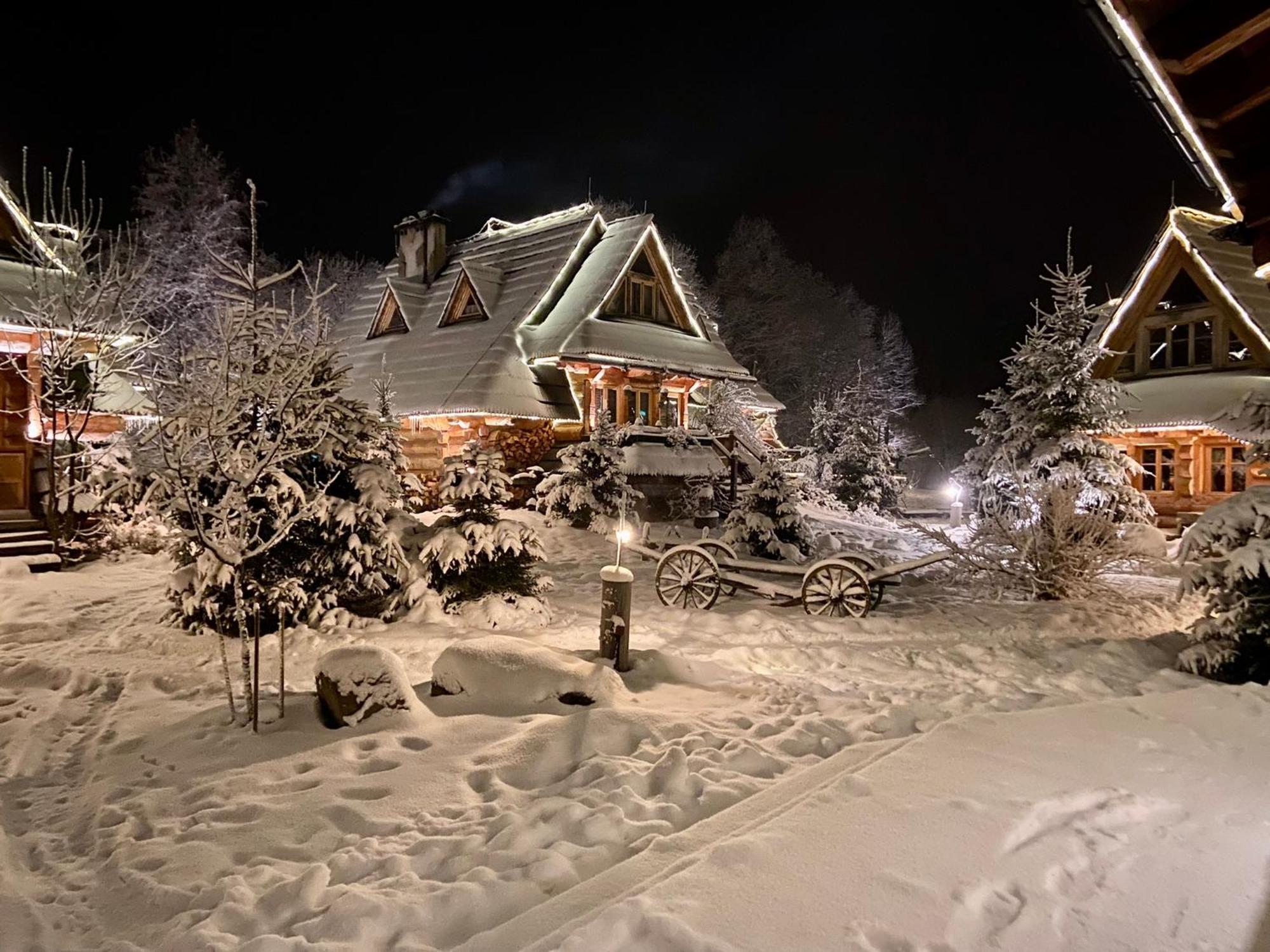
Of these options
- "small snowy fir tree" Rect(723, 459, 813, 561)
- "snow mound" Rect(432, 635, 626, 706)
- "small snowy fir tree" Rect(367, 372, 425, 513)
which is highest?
"small snowy fir tree" Rect(367, 372, 425, 513)

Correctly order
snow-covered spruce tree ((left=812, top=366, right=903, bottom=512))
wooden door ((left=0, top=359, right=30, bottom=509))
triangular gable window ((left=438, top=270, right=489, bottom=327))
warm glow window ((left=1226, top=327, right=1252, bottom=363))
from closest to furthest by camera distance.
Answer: wooden door ((left=0, top=359, right=30, bottom=509))
warm glow window ((left=1226, top=327, right=1252, bottom=363))
triangular gable window ((left=438, top=270, right=489, bottom=327))
snow-covered spruce tree ((left=812, top=366, right=903, bottom=512))

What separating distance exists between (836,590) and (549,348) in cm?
1272

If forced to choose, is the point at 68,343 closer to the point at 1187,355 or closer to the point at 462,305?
the point at 462,305

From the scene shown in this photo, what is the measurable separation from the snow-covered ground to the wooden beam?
173 inches

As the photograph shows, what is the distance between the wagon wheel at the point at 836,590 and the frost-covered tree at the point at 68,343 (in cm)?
1077

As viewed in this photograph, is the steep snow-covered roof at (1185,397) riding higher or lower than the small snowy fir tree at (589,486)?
higher

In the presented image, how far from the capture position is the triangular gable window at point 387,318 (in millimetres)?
25750

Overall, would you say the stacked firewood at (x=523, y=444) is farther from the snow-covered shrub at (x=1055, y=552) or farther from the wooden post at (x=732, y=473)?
the snow-covered shrub at (x=1055, y=552)

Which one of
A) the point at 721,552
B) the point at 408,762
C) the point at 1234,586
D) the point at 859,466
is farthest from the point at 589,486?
the point at 859,466

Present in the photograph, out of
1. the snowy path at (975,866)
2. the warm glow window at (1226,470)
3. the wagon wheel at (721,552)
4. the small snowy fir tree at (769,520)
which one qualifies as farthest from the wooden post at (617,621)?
the warm glow window at (1226,470)

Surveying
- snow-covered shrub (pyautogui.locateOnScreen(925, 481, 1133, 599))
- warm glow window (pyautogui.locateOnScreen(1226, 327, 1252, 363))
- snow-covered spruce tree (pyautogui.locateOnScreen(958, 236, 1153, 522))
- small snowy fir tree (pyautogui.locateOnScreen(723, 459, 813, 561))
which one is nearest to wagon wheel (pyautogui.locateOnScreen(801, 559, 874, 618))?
snow-covered shrub (pyautogui.locateOnScreen(925, 481, 1133, 599))

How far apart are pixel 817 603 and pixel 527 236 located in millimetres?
19282

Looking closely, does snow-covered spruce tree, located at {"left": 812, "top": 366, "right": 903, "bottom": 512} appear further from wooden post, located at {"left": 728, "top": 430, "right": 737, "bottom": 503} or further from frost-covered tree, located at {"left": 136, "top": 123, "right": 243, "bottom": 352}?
frost-covered tree, located at {"left": 136, "top": 123, "right": 243, "bottom": 352}

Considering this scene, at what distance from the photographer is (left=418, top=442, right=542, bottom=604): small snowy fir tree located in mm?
9547
